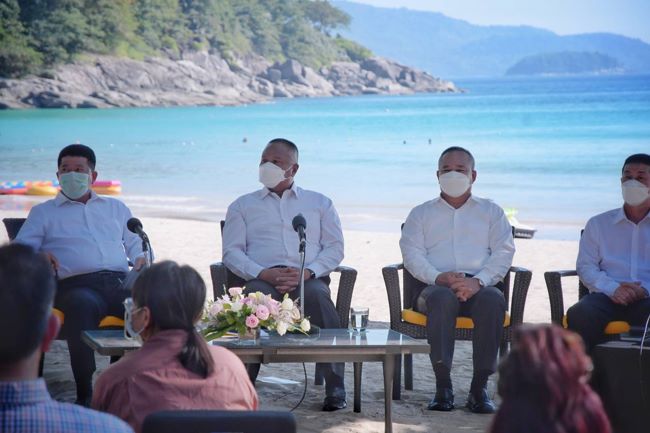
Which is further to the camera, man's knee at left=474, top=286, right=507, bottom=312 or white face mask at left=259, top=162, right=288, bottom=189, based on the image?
white face mask at left=259, top=162, right=288, bottom=189

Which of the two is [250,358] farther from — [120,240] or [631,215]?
[631,215]

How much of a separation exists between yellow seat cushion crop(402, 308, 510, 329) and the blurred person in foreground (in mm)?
3788

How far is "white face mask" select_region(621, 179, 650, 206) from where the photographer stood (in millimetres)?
6133

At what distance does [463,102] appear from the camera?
68.5 meters

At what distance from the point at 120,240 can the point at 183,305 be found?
138 inches

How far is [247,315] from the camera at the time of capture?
4.84 metres

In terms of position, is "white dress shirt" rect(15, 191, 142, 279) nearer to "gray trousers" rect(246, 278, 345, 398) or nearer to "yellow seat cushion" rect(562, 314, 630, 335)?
"gray trousers" rect(246, 278, 345, 398)

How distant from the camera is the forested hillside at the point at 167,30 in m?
50.6

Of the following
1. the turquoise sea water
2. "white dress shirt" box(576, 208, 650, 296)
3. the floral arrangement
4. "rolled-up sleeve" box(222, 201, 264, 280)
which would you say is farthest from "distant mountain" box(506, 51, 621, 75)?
the floral arrangement

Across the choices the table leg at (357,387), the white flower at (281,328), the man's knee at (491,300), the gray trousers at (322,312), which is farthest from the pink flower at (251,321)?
the man's knee at (491,300)

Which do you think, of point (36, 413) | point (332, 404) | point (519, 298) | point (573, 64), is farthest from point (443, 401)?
point (573, 64)

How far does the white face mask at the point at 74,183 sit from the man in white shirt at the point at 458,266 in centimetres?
185

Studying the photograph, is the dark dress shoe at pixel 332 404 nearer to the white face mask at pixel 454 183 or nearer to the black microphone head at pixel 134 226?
the black microphone head at pixel 134 226

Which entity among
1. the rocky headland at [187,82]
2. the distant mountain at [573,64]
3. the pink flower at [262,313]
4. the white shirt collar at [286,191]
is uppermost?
the distant mountain at [573,64]
